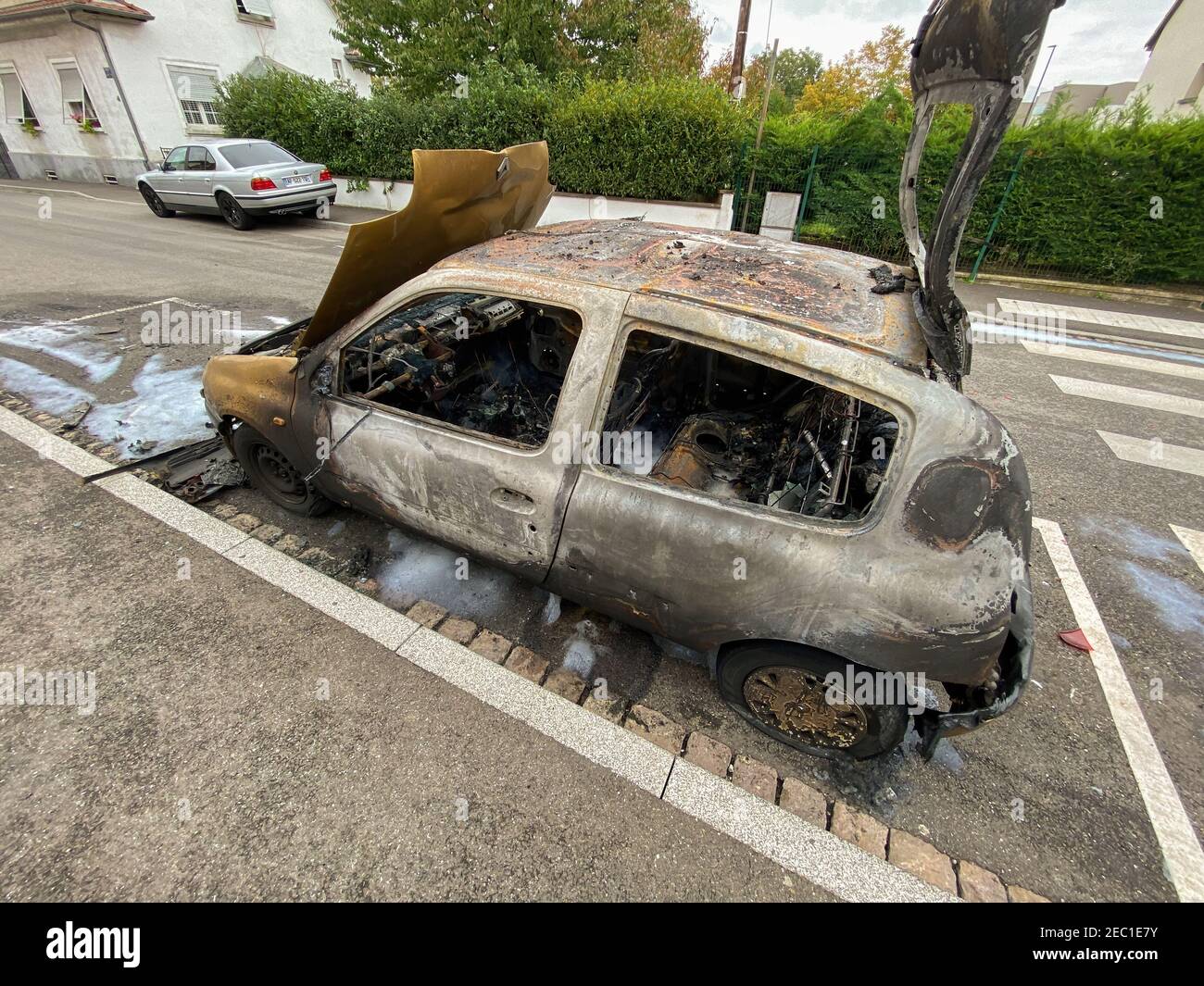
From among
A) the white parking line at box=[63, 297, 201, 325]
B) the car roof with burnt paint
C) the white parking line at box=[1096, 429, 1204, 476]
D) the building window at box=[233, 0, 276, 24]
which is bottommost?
the white parking line at box=[1096, 429, 1204, 476]

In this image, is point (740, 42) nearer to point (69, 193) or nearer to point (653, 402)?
point (653, 402)

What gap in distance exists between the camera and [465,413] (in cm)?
320

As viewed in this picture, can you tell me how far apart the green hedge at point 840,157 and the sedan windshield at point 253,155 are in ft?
9.34

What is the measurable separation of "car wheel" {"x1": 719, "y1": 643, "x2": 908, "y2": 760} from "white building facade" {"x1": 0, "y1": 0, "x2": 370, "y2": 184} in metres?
20.8

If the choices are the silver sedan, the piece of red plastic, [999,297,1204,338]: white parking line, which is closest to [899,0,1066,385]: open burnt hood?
the piece of red plastic

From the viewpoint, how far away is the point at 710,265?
243 centimetres

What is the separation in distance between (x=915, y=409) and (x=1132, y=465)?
441 centimetres

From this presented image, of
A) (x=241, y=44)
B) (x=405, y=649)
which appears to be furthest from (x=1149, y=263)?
(x=241, y=44)

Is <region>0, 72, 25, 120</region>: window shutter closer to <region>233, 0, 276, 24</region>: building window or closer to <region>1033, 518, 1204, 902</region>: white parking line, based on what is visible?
<region>233, 0, 276, 24</region>: building window

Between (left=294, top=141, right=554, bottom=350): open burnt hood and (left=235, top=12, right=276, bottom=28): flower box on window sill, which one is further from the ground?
(left=235, top=12, right=276, bottom=28): flower box on window sill

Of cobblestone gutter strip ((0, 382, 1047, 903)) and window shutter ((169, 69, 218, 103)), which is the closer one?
cobblestone gutter strip ((0, 382, 1047, 903))

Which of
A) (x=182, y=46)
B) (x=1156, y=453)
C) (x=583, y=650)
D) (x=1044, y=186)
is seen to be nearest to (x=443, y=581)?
(x=583, y=650)

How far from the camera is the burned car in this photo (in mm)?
1785
